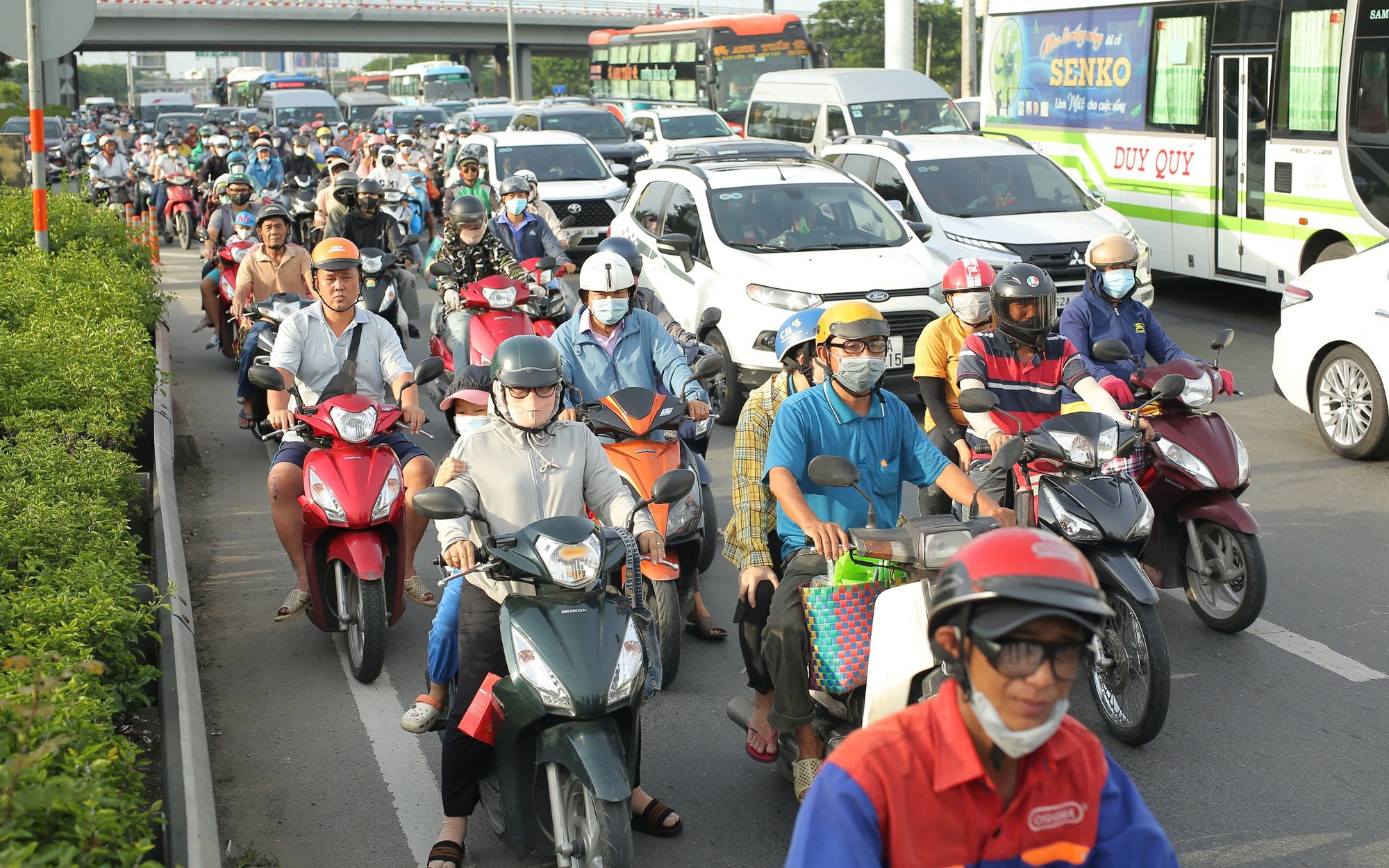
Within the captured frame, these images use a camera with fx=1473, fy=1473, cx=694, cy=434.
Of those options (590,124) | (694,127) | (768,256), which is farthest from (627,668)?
(590,124)

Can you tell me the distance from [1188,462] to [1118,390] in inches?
19.3

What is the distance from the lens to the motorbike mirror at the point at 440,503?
4.41m

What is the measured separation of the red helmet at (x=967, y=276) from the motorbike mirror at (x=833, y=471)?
3148 millimetres

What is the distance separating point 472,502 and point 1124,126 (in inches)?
563

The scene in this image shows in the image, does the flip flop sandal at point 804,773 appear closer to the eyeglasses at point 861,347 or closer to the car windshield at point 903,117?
the eyeglasses at point 861,347

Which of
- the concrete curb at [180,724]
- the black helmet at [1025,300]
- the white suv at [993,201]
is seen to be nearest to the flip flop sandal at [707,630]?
A: the black helmet at [1025,300]

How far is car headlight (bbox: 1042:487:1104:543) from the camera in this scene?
224 inches

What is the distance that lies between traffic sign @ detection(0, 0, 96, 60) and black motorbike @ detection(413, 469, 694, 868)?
22.0ft

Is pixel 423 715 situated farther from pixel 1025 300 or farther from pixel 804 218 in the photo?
pixel 804 218

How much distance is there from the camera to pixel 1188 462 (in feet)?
22.0

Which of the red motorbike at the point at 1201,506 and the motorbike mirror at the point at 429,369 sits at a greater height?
the motorbike mirror at the point at 429,369

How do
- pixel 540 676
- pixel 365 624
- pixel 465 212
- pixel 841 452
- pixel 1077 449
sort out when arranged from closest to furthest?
pixel 540 676, pixel 841 452, pixel 1077 449, pixel 365 624, pixel 465 212

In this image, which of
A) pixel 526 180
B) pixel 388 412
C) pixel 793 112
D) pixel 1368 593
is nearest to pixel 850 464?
pixel 388 412

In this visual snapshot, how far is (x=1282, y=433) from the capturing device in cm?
1091
